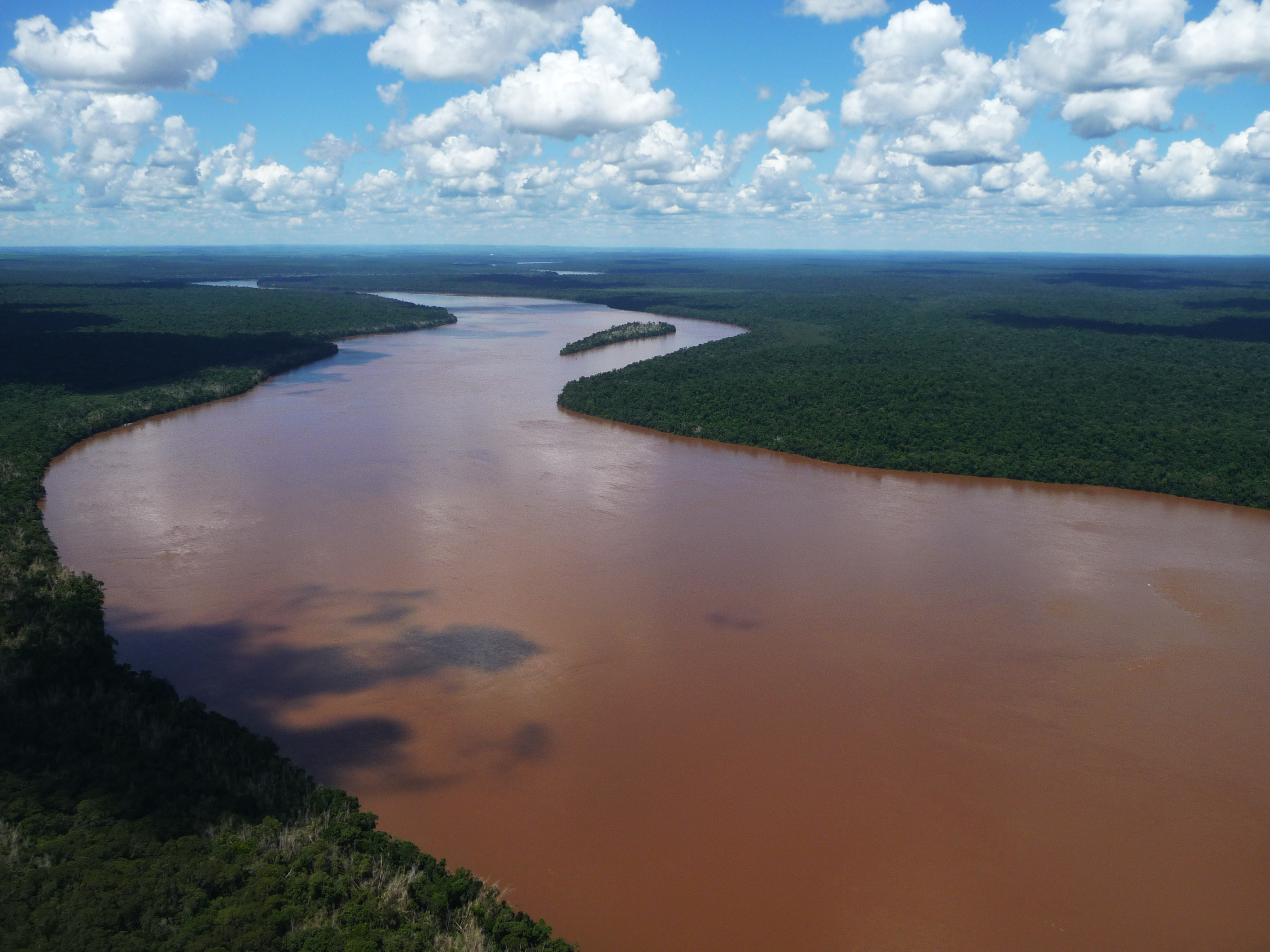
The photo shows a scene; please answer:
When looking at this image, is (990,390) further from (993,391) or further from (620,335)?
(620,335)

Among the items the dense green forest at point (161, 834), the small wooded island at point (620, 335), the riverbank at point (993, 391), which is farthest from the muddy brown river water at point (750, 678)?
the small wooded island at point (620, 335)

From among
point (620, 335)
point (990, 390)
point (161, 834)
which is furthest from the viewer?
point (620, 335)

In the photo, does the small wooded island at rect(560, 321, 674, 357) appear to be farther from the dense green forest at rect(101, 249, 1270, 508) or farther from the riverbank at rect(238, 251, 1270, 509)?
the riverbank at rect(238, 251, 1270, 509)

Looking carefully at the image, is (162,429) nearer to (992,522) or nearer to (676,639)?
(676,639)

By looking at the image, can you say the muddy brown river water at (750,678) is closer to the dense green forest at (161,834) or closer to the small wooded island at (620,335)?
the dense green forest at (161,834)

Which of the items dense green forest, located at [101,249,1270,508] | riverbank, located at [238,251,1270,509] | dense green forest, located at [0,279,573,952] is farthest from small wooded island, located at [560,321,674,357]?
dense green forest, located at [0,279,573,952]

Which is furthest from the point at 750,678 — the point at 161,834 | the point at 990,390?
the point at 990,390
